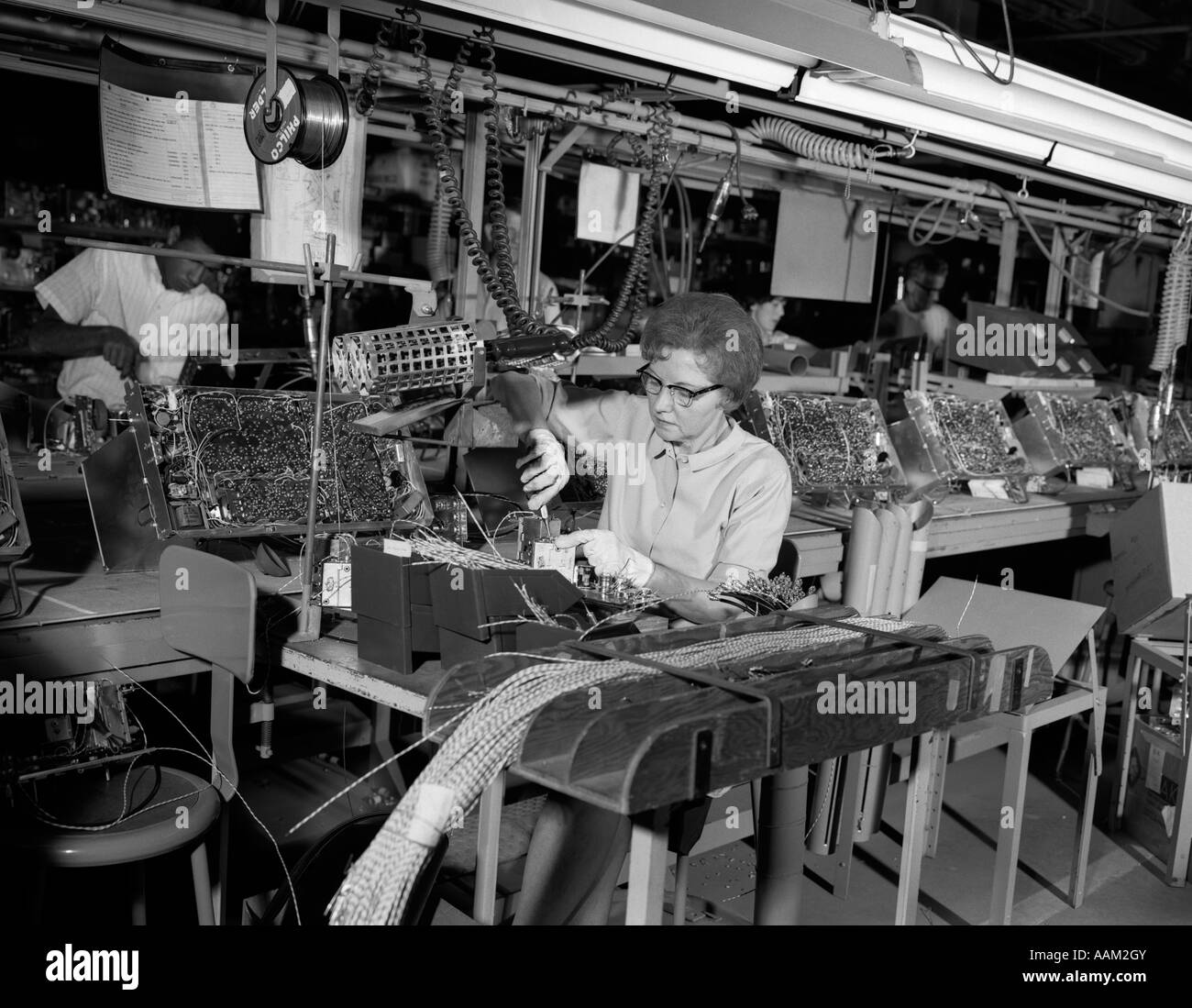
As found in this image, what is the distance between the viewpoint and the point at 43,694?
215 cm

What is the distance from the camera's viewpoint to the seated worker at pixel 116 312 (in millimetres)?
3990

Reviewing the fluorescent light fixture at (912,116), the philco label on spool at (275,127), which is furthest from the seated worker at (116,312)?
the fluorescent light fixture at (912,116)

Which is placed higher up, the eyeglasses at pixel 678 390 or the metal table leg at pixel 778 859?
the eyeglasses at pixel 678 390

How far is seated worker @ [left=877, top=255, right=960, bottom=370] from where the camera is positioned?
6031mm

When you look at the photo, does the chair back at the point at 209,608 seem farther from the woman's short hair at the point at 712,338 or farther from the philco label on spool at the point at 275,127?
the woman's short hair at the point at 712,338

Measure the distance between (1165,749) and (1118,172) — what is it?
5.89 ft

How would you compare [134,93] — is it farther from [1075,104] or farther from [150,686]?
[1075,104]

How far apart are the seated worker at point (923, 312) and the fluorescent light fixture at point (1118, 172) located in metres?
1.94

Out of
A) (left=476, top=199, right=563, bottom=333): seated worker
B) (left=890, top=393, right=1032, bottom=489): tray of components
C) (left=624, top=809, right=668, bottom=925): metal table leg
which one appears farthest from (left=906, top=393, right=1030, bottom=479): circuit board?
(left=624, top=809, right=668, bottom=925): metal table leg

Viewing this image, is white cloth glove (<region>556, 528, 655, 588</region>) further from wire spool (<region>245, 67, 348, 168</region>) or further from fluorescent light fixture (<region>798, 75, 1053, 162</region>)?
fluorescent light fixture (<region>798, 75, 1053, 162</region>)

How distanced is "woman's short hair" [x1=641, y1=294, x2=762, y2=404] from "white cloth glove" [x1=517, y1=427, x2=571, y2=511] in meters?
0.30
